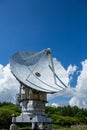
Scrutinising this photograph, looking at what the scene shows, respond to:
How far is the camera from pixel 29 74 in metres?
28.1

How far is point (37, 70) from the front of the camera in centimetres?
2944

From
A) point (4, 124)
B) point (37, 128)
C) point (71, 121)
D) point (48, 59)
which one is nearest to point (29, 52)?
point (48, 59)

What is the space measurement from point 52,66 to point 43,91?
4546 mm

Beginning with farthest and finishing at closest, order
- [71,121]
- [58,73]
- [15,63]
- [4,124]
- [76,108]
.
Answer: [76,108]
[71,121]
[4,124]
[58,73]
[15,63]

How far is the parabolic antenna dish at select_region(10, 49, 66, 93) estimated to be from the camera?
88.9 ft

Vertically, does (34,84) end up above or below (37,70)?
below

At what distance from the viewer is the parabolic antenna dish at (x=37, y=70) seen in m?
27.1

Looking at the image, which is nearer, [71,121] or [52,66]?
[52,66]

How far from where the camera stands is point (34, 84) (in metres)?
26.9

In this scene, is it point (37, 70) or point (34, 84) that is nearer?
point (34, 84)

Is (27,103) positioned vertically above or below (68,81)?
below

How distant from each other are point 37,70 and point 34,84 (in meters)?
2.86

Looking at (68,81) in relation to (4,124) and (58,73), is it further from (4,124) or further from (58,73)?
(4,124)

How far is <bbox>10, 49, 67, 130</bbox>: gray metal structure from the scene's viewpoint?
27.0m
